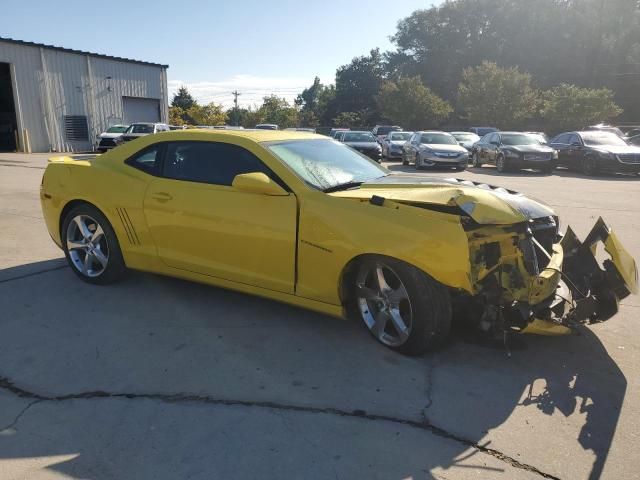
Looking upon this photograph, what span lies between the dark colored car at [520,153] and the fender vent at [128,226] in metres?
16.2

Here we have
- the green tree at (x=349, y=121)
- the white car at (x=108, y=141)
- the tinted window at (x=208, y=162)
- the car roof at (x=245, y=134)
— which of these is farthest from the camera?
the green tree at (x=349, y=121)

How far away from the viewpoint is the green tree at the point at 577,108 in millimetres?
33969

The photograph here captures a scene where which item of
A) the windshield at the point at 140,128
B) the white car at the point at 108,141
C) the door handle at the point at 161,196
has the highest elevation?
the door handle at the point at 161,196

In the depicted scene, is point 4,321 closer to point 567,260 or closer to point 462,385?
point 462,385

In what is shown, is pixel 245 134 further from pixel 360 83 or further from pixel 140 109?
pixel 360 83

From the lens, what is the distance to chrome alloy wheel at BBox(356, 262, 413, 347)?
11.6 ft

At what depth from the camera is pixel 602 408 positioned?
296 centimetres

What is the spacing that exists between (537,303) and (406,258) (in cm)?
93

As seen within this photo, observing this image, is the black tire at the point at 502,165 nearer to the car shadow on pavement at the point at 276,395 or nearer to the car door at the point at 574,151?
the car door at the point at 574,151

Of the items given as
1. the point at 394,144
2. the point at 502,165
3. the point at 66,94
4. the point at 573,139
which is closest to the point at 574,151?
the point at 573,139

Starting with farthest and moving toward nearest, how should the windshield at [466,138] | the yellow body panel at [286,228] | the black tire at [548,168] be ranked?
the windshield at [466,138] < the black tire at [548,168] < the yellow body panel at [286,228]

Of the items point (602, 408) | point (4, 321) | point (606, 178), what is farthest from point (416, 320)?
point (606, 178)

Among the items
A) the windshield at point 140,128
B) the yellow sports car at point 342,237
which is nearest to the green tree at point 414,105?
the windshield at point 140,128

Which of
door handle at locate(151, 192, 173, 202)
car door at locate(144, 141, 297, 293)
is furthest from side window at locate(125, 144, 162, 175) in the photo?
door handle at locate(151, 192, 173, 202)
